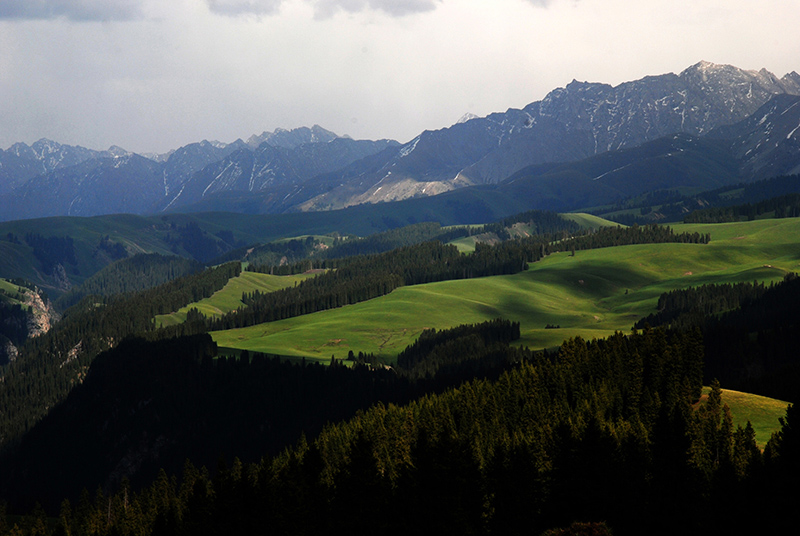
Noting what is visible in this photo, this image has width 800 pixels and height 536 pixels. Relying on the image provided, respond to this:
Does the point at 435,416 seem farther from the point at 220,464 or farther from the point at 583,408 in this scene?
the point at 220,464

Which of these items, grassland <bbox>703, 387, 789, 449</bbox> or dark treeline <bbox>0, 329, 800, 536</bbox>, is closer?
dark treeline <bbox>0, 329, 800, 536</bbox>

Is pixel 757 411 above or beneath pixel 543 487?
beneath

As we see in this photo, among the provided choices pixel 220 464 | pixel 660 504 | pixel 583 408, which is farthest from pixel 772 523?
pixel 220 464

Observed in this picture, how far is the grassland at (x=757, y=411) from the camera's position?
104 m

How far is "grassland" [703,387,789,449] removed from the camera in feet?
341

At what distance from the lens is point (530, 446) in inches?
3701

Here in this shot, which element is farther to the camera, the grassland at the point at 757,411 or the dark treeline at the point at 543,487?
the grassland at the point at 757,411

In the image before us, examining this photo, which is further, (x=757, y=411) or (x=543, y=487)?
(x=757, y=411)

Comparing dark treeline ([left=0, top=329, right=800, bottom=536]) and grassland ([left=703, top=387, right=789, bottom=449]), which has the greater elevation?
dark treeline ([left=0, top=329, right=800, bottom=536])

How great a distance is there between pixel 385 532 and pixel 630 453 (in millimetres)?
26152

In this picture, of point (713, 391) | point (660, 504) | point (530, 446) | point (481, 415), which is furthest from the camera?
point (481, 415)

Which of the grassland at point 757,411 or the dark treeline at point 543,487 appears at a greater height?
the dark treeline at point 543,487

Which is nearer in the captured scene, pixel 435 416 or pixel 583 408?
pixel 583 408

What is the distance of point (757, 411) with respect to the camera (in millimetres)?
109500
